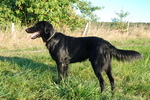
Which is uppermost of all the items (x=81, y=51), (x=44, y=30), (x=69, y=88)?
(x=44, y=30)

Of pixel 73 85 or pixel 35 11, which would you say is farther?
pixel 35 11

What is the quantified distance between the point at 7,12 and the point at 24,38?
9.09ft

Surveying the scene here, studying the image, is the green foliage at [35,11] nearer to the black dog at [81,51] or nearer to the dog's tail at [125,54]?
the black dog at [81,51]

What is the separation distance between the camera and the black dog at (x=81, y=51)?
3.14m

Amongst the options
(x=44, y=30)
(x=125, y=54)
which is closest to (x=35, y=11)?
(x=44, y=30)

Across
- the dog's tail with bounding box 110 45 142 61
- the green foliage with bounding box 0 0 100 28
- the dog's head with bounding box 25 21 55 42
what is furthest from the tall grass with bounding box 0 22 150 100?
the green foliage with bounding box 0 0 100 28

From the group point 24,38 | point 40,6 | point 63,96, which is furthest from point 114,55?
point 40,6

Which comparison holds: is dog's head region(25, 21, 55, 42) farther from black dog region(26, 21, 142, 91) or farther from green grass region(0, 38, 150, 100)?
green grass region(0, 38, 150, 100)

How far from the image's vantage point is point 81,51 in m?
3.46

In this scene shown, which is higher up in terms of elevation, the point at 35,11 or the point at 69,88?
the point at 35,11

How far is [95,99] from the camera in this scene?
2461mm

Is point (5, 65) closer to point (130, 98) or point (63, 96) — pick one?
point (63, 96)

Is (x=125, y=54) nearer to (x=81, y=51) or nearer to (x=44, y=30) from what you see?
(x=81, y=51)

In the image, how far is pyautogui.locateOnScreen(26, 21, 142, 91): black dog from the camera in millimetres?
3145
